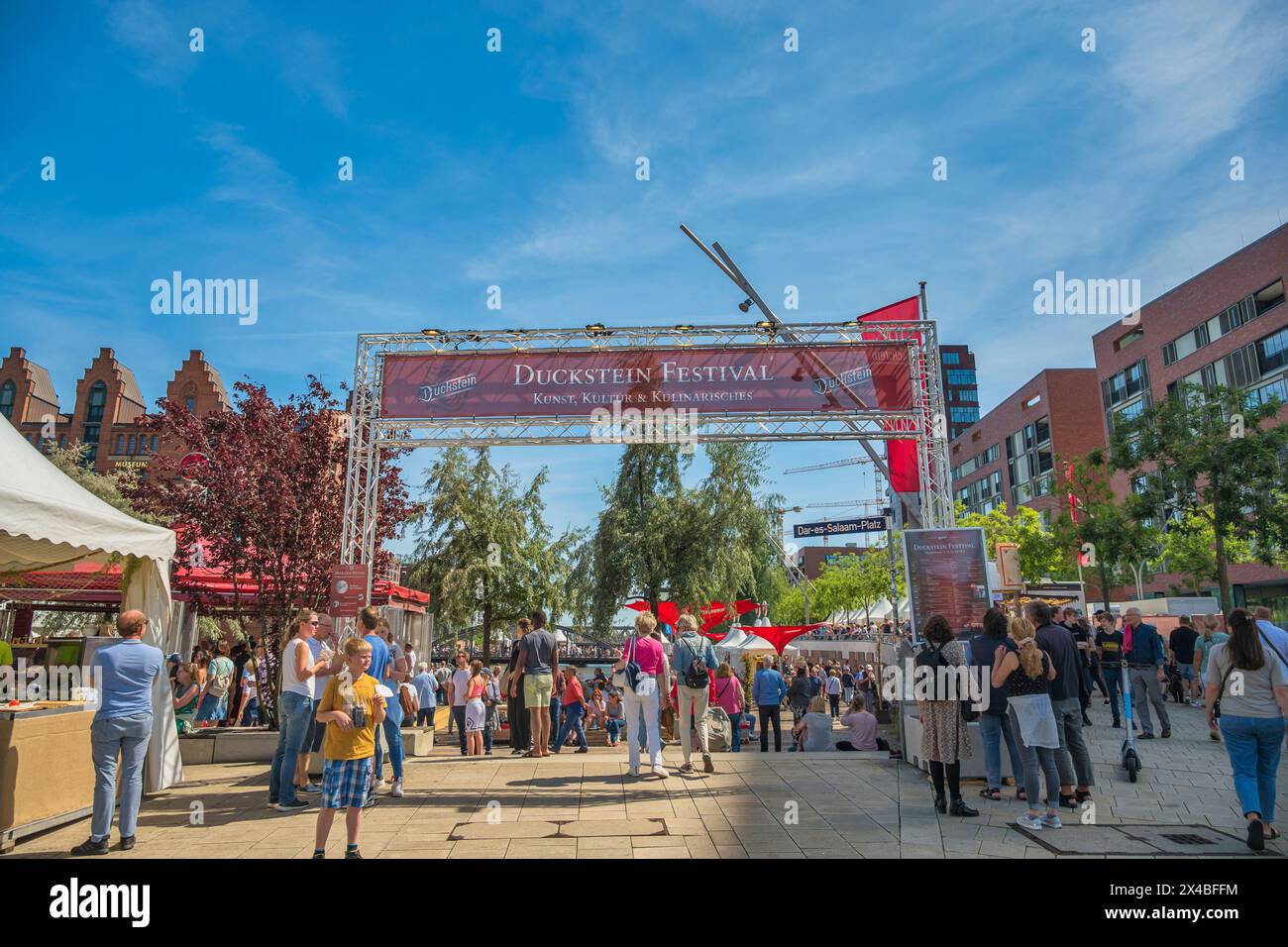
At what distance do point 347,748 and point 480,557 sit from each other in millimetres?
20961

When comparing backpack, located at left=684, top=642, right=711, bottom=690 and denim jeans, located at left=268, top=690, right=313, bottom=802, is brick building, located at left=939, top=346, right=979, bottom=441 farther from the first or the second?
denim jeans, located at left=268, top=690, right=313, bottom=802

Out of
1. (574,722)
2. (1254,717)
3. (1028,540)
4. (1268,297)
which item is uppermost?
(1268,297)

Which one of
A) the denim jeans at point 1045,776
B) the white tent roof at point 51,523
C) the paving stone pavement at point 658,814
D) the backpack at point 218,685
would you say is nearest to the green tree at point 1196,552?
the paving stone pavement at point 658,814

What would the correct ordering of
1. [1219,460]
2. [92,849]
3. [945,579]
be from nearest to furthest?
[92,849] → [945,579] → [1219,460]

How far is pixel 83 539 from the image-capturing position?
6.51m

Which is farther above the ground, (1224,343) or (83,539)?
(1224,343)

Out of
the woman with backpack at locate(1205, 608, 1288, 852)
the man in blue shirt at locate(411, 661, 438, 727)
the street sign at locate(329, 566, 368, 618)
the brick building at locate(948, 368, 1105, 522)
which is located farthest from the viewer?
the brick building at locate(948, 368, 1105, 522)

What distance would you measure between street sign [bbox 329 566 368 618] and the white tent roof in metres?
3.96

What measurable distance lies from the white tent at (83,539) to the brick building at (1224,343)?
33468mm

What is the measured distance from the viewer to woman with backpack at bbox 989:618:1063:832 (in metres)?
5.92

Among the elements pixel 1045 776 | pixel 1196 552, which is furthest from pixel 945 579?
pixel 1196 552

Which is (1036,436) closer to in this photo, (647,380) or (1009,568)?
(1009,568)

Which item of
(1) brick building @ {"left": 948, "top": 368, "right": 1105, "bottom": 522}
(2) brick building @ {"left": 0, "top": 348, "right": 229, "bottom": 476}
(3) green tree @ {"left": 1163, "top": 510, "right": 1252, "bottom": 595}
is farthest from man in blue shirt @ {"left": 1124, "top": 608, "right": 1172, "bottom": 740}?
(2) brick building @ {"left": 0, "top": 348, "right": 229, "bottom": 476}
